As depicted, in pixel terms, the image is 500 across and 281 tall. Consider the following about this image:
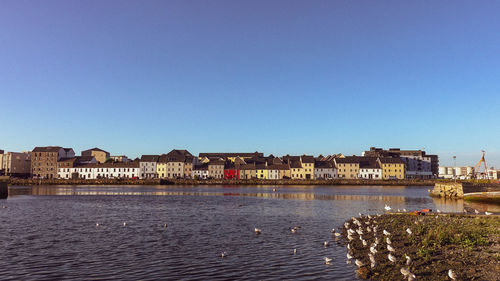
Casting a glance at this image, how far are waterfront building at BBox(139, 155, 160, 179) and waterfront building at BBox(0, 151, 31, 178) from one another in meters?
66.1

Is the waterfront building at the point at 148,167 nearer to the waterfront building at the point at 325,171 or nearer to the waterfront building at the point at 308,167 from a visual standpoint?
the waterfront building at the point at 308,167

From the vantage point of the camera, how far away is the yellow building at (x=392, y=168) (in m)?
173

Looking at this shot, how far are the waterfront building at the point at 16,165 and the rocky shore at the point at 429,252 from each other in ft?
653

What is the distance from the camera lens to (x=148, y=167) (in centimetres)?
17238

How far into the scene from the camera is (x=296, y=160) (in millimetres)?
183875

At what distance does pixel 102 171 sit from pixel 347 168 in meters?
118

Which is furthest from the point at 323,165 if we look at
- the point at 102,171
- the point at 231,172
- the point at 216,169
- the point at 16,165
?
the point at 16,165

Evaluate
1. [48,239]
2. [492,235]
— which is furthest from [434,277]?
[48,239]

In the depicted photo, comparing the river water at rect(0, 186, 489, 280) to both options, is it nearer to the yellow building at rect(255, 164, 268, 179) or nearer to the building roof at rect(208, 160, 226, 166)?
the yellow building at rect(255, 164, 268, 179)

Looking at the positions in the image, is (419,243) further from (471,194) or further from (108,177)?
(108,177)

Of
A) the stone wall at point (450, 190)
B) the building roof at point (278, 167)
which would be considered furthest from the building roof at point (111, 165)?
the stone wall at point (450, 190)

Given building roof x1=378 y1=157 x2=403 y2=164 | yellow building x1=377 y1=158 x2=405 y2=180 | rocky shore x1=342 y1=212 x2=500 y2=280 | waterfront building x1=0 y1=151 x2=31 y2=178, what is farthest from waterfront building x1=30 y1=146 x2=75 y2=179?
rocky shore x1=342 y1=212 x2=500 y2=280

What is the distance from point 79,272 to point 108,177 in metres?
159

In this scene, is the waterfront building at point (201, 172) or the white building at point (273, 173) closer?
the white building at point (273, 173)
